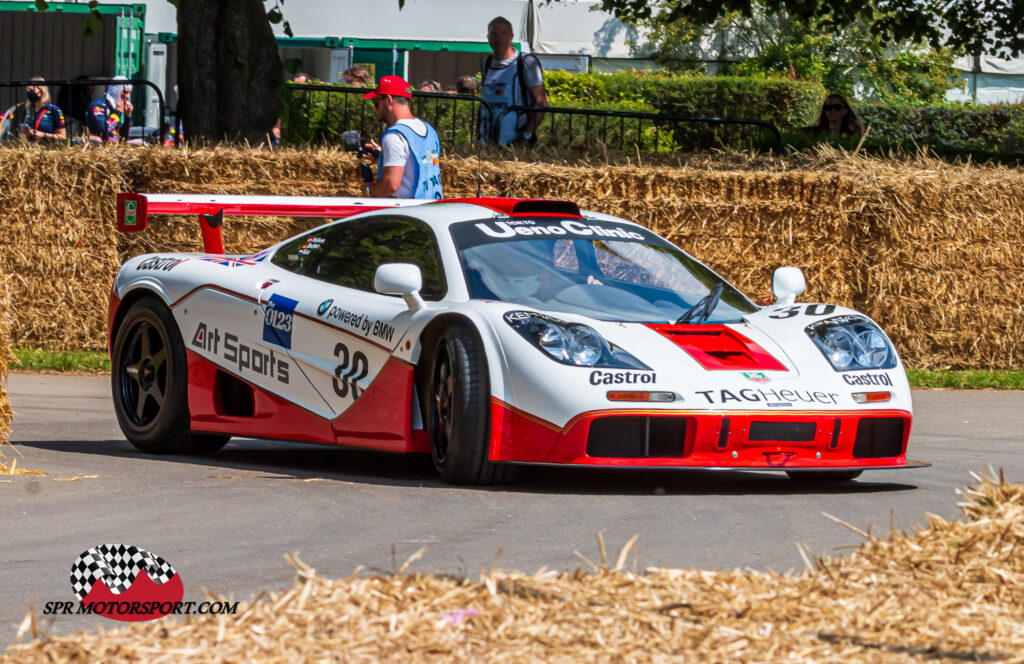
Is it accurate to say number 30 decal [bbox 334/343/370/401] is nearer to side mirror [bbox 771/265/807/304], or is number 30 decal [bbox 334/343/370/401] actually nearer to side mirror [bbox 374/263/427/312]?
side mirror [bbox 374/263/427/312]

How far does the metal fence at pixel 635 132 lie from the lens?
1423 centimetres

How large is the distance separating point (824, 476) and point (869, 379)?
0.62m

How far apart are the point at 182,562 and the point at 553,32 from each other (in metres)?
28.0

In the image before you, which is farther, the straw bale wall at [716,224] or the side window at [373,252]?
the straw bale wall at [716,224]

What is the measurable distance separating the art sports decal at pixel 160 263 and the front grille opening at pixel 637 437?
2828mm

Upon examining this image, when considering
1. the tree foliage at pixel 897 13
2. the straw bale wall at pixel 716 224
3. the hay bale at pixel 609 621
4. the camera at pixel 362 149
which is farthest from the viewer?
the tree foliage at pixel 897 13

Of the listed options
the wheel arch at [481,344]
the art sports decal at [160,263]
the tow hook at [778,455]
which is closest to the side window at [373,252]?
the wheel arch at [481,344]

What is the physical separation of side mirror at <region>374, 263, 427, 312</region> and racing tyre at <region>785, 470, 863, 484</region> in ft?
5.67

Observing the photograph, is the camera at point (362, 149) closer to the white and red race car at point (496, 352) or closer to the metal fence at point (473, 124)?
the metal fence at point (473, 124)

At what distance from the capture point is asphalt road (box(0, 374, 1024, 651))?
4.87m

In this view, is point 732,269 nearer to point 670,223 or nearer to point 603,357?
point 670,223

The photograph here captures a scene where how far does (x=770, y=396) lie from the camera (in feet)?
21.0

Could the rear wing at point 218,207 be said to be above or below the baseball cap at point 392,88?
below

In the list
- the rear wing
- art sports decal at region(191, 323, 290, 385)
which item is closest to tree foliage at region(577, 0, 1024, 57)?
the rear wing
